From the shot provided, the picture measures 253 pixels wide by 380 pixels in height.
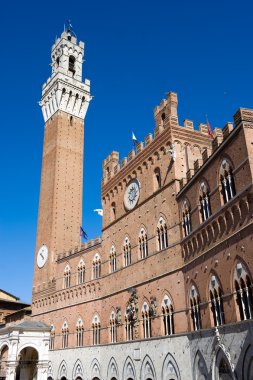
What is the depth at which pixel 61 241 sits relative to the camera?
127 feet

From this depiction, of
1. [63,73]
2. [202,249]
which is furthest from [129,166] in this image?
[63,73]

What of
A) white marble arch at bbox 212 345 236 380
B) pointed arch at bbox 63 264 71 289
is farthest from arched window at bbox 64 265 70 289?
white marble arch at bbox 212 345 236 380

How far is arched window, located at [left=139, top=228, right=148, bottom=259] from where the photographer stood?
24.6 metres

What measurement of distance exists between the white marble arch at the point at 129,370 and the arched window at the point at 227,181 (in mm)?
12507

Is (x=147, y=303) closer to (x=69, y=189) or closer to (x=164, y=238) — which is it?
(x=164, y=238)

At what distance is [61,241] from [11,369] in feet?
43.0

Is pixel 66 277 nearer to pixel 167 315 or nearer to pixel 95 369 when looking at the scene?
pixel 95 369

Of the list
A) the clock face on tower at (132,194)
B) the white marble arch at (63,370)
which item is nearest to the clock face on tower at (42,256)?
the white marble arch at (63,370)

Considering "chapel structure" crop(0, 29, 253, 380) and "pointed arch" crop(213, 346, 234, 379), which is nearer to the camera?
"pointed arch" crop(213, 346, 234, 379)

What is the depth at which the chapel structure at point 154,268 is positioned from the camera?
15320 millimetres

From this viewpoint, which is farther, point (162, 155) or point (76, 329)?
point (76, 329)

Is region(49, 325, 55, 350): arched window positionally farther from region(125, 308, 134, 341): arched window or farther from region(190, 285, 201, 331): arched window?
region(190, 285, 201, 331): arched window

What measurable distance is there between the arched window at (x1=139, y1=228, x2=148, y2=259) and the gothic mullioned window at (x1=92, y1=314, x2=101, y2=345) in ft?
23.0

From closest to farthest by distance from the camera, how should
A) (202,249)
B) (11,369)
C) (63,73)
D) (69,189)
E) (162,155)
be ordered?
1. (202,249)
2. (162,155)
3. (11,369)
4. (69,189)
5. (63,73)
